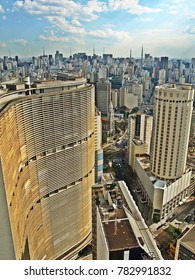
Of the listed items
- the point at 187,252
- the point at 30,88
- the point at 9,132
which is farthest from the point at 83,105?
the point at 187,252

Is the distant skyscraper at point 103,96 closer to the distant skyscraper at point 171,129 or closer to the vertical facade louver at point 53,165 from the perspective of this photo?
the distant skyscraper at point 171,129

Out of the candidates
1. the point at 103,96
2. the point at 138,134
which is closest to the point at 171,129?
the point at 138,134

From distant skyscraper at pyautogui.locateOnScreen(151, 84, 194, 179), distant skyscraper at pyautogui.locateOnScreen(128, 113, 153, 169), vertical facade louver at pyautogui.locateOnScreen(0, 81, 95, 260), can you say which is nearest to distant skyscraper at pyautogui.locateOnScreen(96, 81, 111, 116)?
distant skyscraper at pyautogui.locateOnScreen(128, 113, 153, 169)

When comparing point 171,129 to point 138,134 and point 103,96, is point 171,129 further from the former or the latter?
point 103,96

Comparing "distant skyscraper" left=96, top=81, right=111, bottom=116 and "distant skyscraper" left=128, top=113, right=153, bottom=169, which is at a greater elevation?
"distant skyscraper" left=96, top=81, right=111, bottom=116

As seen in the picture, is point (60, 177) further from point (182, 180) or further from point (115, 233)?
point (182, 180)

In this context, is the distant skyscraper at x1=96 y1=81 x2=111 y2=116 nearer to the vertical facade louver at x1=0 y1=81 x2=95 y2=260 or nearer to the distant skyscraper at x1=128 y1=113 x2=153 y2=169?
the distant skyscraper at x1=128 y1=113 x2=153 y2=169
